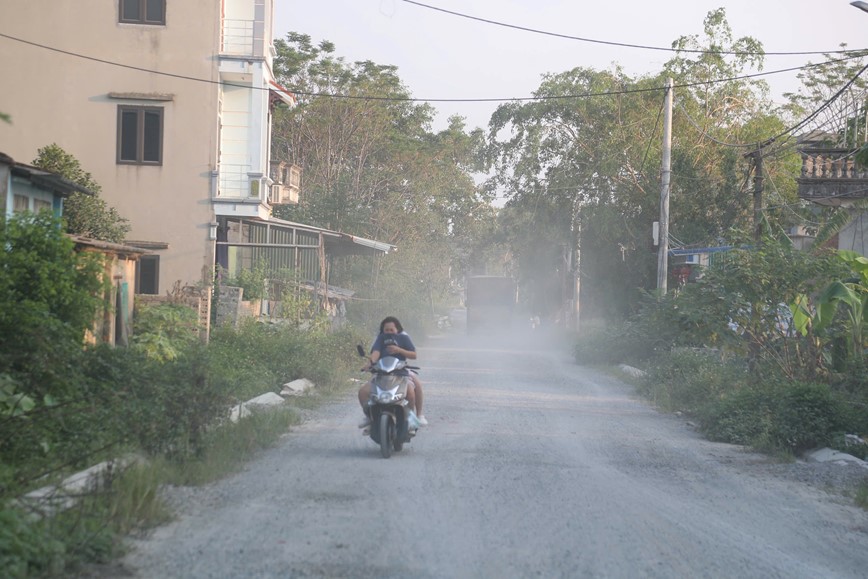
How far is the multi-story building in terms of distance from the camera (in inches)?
894

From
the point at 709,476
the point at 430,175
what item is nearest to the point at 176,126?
the point at 709,476

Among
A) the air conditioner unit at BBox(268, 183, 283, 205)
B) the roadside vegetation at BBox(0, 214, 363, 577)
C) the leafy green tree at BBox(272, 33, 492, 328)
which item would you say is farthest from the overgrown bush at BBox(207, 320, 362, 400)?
the leafy green tree at BBox(272, 33, 492, 328)

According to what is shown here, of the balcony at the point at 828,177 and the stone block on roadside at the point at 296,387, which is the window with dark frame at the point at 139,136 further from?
the balcony at the point at 828,177

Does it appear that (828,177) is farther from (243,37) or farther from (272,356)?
(243,37)

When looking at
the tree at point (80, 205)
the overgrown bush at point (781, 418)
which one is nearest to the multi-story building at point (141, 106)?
the tree at point (80, 205)

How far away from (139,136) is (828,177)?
16204 mm

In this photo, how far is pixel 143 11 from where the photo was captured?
904 inches

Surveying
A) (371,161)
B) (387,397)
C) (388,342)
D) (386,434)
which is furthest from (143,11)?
(371,161)

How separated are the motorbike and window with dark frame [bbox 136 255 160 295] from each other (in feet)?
43.1

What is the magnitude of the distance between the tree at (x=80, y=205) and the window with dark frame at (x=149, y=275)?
37.9 inches

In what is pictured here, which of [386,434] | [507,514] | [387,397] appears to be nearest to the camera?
[507,514]

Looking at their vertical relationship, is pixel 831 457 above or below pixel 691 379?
below

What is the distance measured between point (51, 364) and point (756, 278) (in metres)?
11.6

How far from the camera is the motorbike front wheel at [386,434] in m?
10.8
